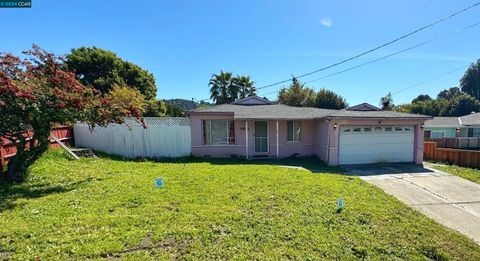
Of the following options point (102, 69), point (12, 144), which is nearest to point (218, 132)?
point (12, 144)

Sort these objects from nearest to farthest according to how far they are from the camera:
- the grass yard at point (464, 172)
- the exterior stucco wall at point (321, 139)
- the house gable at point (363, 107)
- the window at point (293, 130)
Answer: the grass yard at point (464, 172) < the exterior stucco wall at point (321, 139) < the house gable at point (363, 107) < the window at point (293, 130)

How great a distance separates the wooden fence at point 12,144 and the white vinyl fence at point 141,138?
39 cm

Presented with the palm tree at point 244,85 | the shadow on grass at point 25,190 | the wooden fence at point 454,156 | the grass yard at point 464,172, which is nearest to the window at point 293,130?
the grass yard at point 464,172

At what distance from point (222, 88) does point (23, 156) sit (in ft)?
74.9

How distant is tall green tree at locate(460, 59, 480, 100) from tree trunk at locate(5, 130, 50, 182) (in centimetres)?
8853

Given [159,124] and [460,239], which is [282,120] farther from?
[460,239]

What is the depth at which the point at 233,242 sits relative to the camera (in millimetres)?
4039

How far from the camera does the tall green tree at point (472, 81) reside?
64125 mm

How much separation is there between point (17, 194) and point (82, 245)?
3.83 m

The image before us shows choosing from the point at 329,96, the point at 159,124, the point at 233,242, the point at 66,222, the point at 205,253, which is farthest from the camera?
the point at 329,96

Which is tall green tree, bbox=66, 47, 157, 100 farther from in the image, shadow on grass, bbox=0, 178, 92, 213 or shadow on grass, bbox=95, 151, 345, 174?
shadow on grass, bbox=0, 178, 92, 213

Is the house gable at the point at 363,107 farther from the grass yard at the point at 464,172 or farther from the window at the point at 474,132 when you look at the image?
the window at the point at 474,132

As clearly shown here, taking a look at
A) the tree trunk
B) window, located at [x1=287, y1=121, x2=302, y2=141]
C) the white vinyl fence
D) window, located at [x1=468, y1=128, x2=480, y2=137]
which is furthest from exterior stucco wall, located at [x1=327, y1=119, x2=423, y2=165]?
window, located at [x1=468, y1=128, x2=480, y2=137]

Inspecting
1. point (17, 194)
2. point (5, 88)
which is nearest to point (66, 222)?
point (17, 194)
